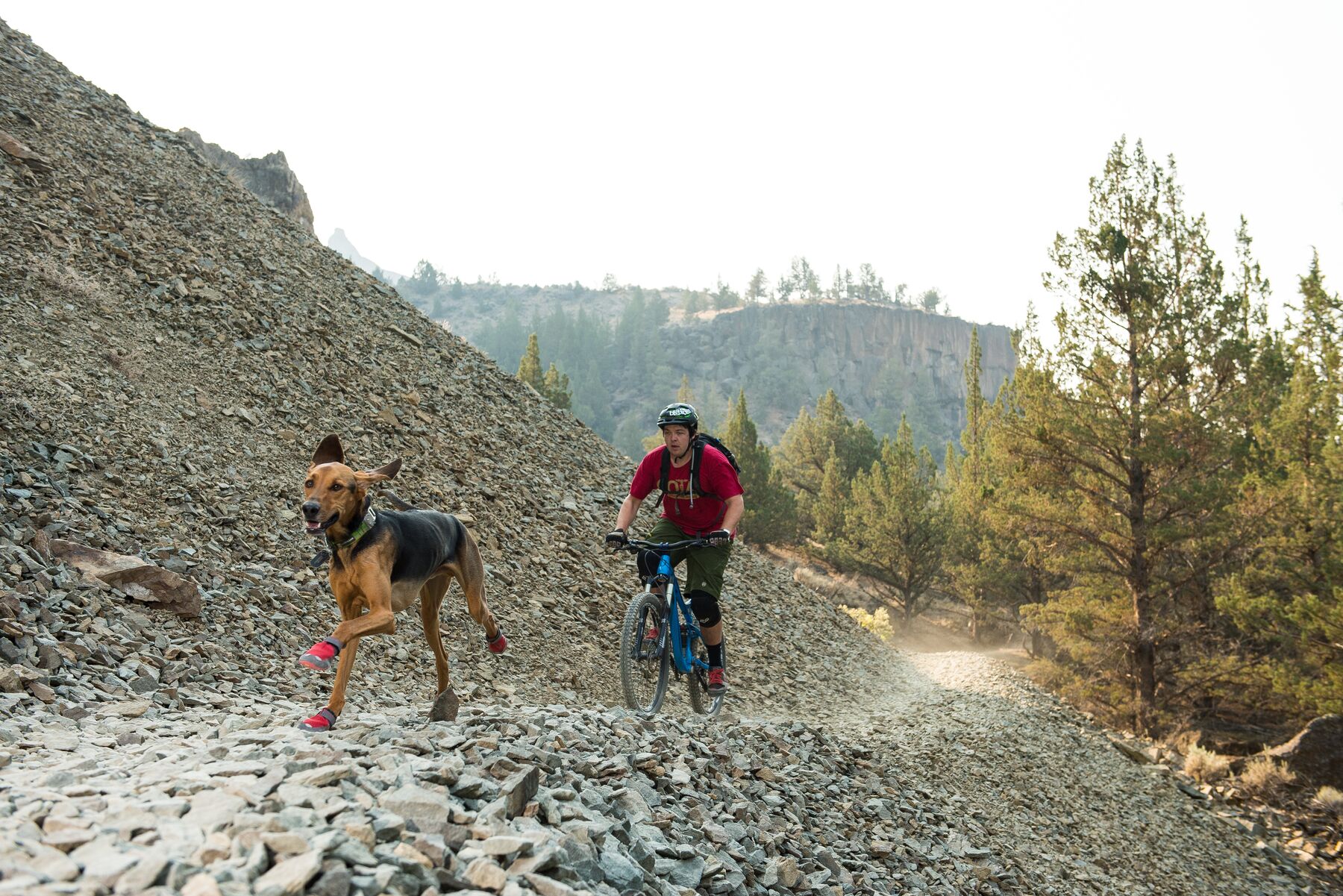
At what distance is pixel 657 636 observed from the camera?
22.5 feet

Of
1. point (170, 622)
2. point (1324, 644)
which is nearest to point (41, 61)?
point (170, 622)

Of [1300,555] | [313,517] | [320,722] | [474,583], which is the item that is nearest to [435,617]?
[474,583]

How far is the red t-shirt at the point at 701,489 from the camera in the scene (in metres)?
6.77

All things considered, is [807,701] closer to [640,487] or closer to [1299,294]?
[640,487]

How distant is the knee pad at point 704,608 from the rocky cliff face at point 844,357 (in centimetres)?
11142

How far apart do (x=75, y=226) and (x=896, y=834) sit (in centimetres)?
1335

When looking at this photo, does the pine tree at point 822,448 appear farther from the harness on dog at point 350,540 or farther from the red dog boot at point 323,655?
the red dog boot at point 323,655

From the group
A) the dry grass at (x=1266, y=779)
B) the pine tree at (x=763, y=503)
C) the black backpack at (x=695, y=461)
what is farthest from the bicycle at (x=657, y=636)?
the pine tree at (x=763, y=503)

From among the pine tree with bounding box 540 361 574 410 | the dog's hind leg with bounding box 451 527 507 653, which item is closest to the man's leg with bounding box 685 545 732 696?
the dog's hind leg with bounding box 451 527 507 653

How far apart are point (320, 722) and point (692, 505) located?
3.49m

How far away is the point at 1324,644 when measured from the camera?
13.8m

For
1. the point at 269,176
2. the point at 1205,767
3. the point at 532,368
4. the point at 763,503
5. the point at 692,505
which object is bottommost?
the point at 1205,767

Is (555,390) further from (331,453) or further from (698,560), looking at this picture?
(331,453)

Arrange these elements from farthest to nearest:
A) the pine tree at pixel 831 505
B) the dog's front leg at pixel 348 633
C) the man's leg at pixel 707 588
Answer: the pine tree at pixel 831 505
the man's leg at pixel 707 588
the dog's front leg at pixel 348 633
